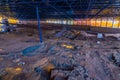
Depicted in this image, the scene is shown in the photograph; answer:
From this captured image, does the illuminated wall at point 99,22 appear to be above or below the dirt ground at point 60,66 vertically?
above

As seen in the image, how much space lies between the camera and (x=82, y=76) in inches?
283

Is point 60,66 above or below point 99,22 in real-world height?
below

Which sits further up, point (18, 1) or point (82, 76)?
point (18, 1)

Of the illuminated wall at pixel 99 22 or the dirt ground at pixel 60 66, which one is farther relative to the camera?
the illuminated wall at pixel 99 22

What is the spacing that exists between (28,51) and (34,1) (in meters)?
6.32

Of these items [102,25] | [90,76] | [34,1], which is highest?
[34,1]

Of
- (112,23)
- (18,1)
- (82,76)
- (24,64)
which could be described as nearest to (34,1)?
(18,1)

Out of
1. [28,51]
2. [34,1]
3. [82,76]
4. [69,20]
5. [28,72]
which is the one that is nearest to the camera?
[82,76]

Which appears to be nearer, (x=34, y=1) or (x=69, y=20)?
(x=34, y=1)

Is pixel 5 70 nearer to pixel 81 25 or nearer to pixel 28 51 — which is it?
pixel 28 51

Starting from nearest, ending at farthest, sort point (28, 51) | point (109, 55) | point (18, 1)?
1. point (109, 55)
2. point (28, 51)
3. point (18, 1)

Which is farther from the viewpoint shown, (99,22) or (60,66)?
(99,22)

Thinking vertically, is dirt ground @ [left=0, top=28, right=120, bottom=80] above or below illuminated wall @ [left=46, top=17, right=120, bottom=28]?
below

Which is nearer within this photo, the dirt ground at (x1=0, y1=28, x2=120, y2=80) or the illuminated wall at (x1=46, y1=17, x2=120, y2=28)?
the dirt ground at (x1=0, y1=28, x2=120, y2=80)
